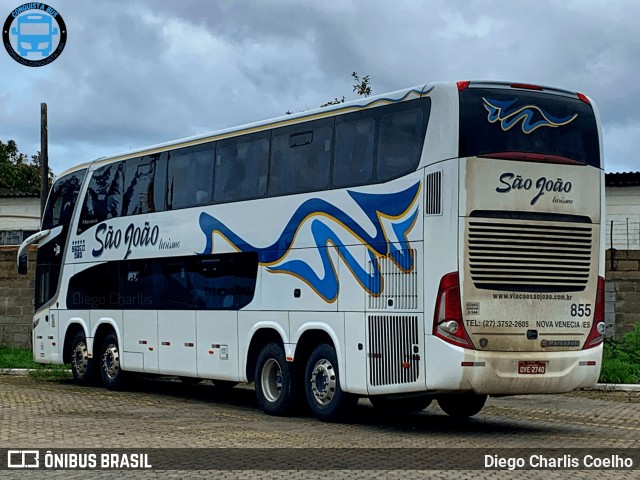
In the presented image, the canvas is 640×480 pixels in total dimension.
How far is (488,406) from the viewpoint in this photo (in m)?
19.5

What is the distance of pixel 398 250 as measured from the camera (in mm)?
15312

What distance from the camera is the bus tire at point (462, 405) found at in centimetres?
1703

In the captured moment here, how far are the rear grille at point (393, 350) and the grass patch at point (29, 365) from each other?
11694 mm

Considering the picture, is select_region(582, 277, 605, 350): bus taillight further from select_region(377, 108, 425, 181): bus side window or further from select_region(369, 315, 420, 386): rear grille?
select_region(377, 108, 425, 181): bus side window

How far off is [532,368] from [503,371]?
438mm

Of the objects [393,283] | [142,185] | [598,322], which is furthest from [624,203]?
[393,283]

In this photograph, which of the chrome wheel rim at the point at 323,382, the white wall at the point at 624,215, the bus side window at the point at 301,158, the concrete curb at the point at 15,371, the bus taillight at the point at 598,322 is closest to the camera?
the bus taillight at the point at 598,322

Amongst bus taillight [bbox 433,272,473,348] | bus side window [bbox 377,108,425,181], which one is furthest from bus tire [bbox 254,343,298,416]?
bus side window [bbox 377,108,425,181]

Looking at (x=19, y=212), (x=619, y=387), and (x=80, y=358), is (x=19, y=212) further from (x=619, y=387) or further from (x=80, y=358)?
(x=619, y=387)

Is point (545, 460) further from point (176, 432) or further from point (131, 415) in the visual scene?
point (131, 415)

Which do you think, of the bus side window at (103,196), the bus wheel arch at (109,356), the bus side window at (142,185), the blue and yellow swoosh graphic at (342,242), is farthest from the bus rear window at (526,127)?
the bus wheel arch at (109,356)

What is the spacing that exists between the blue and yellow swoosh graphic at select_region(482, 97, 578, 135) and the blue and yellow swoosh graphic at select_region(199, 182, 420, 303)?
129 cm

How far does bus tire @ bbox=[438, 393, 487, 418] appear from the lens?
1703 cm

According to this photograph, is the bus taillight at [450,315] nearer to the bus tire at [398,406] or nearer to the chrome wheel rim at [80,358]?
the bus tire at [398,406]
